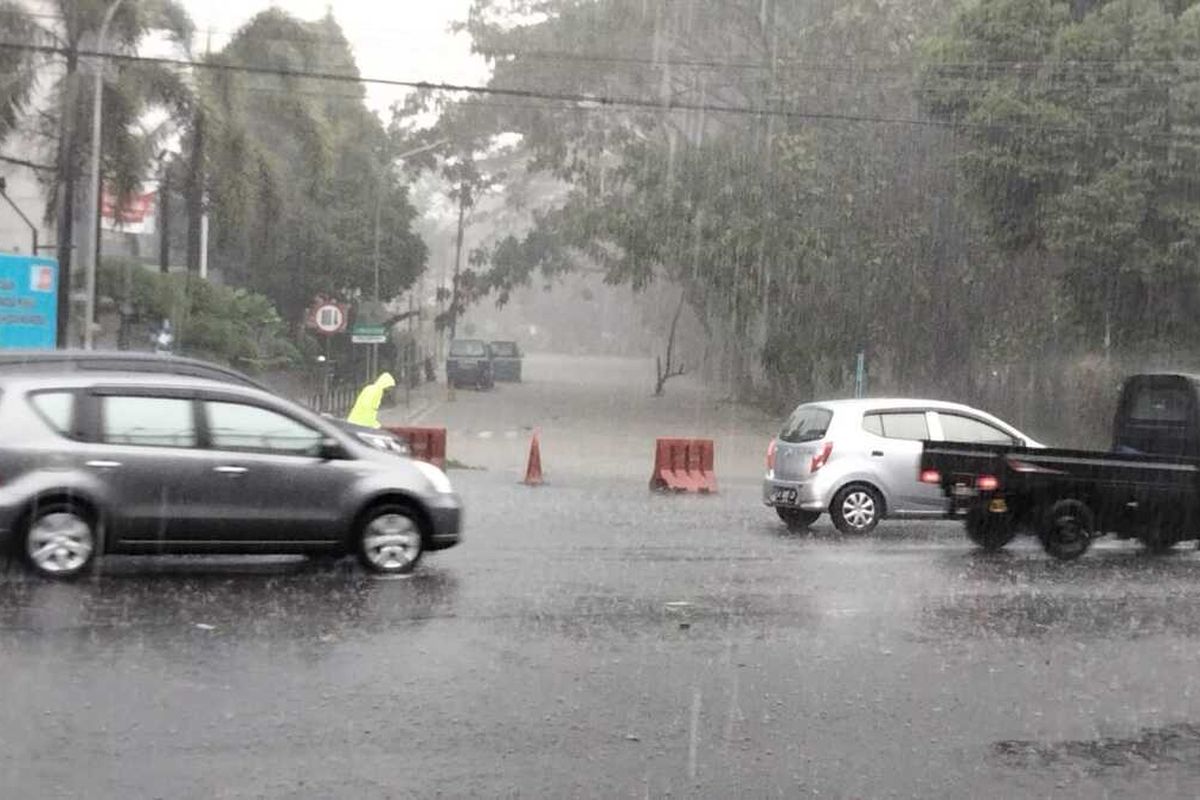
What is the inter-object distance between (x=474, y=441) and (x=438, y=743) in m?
25.5

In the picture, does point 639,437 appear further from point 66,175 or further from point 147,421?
point 147,421

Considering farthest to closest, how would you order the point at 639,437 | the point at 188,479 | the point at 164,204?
the point at 639,437
the point at 164,204
the point at 188,479

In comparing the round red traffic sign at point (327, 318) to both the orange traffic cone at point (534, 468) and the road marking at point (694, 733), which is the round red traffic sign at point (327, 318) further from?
the road marking at point (694, 733)

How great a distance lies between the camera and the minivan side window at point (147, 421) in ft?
36.6

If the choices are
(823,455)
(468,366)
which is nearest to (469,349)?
(468,366)

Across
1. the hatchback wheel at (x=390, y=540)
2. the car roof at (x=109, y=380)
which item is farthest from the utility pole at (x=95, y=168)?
the hatchback wheel at (x=390, y=540)

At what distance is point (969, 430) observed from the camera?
16406 mm

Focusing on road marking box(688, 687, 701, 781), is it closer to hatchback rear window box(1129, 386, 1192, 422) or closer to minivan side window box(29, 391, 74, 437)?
minivan side window box(29, 391, 74, 437)

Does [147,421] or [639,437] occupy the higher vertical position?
[147,421]

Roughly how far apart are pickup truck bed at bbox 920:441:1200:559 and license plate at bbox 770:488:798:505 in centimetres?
227

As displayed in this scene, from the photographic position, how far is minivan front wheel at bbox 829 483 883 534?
1619 centimetres

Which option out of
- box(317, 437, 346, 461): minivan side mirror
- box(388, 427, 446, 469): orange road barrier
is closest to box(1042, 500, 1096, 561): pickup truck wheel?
box(317, 437, 346, 461): minivan side mirror

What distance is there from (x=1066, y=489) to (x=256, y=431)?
767 centimetres

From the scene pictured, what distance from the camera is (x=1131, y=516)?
47.4 ft
